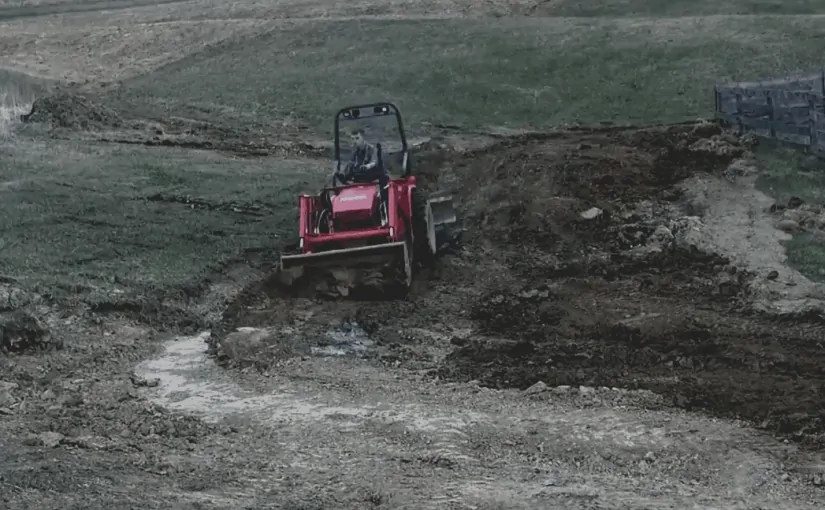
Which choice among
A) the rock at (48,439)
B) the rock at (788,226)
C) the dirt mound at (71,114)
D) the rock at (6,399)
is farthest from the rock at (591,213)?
the dirt mound at (71,114)

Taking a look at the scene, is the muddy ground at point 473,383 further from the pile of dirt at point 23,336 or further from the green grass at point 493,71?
the green grass at point 493,71

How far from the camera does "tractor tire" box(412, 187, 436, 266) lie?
1677cm

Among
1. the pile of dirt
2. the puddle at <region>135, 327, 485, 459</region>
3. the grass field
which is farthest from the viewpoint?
the grass field

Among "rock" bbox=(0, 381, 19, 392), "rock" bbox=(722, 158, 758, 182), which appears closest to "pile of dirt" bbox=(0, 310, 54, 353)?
"rock" bbox=(0, 381, 19, 392)

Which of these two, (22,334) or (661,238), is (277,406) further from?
(661,238)

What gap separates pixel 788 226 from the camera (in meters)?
17.0

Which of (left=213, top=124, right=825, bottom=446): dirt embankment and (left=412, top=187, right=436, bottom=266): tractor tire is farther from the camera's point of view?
(left=412, top=187, right=436, bottom=266): tractor tire

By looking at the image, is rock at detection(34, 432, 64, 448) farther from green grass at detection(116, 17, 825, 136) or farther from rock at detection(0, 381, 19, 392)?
green grass at detection(116, 17, 825, 136)

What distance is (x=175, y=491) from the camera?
30.5 ft

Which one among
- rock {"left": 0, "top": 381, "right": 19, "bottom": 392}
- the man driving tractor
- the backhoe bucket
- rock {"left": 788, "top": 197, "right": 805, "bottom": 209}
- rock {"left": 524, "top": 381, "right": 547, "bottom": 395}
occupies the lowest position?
rock {"left": 524, "top": 381, "right": 547, "bottom": 395}

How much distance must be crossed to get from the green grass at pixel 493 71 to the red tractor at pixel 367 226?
9021 mm

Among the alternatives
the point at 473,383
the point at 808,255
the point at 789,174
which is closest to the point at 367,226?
the point at 473,383

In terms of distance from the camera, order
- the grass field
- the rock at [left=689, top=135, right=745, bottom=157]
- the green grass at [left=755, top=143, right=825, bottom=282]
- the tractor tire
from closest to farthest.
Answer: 1. the green grass at [left=755, top=143, right=825, bottom=282]
2. the tractor tire
3. the grass field
4. the rock at [left=689, top=135, right=745, bottom=157]

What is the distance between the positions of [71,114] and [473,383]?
59.3 feet
